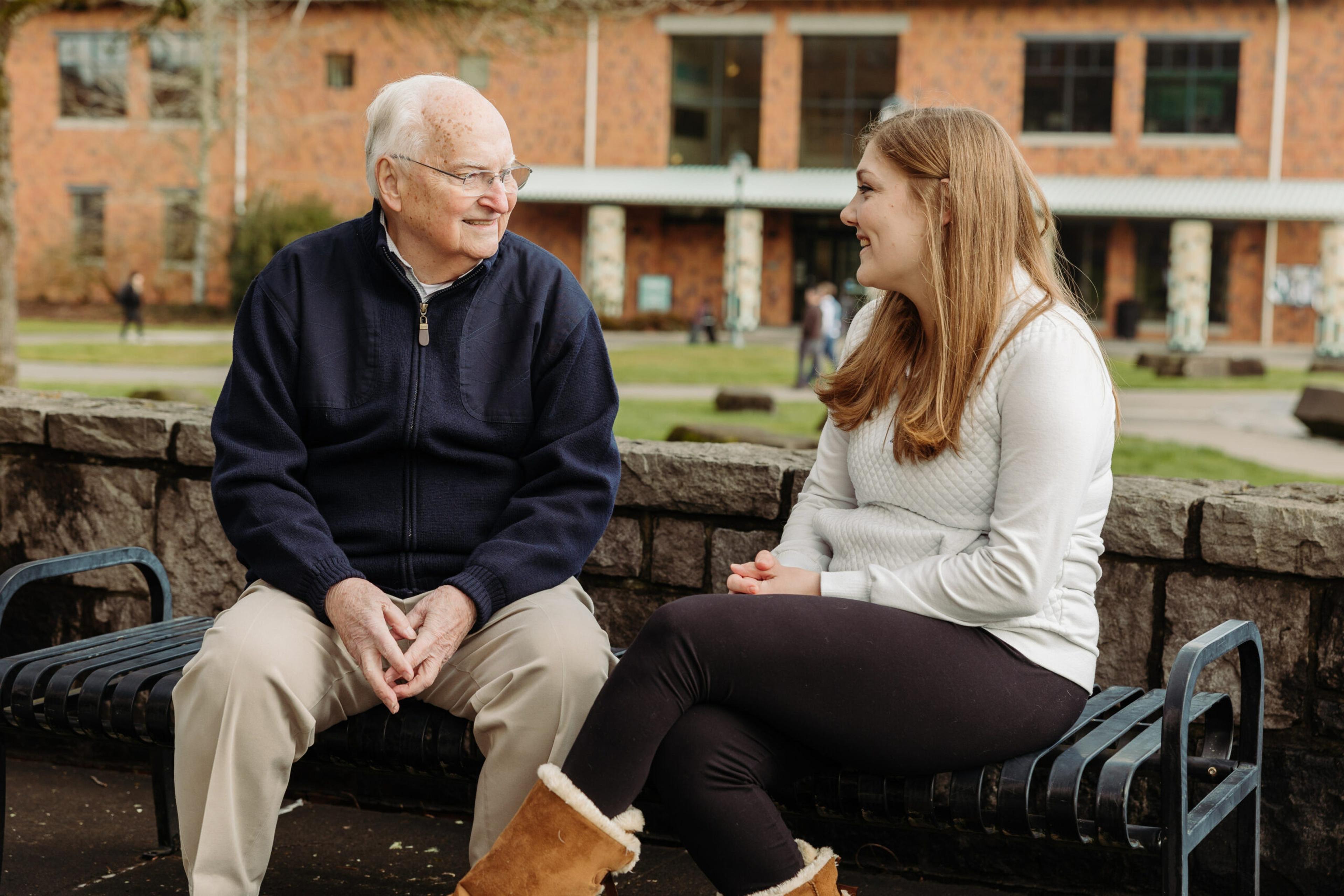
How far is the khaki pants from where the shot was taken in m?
2.41

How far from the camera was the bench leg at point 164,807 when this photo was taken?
3.30m

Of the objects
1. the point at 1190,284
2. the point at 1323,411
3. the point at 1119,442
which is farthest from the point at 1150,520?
the point at 1190,284

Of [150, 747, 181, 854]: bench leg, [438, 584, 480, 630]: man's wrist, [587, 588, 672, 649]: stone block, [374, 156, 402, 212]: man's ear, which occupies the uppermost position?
[374, 156, 402, 212]: man's ear

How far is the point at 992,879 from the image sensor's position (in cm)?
316

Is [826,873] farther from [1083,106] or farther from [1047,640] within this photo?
[1083,106]

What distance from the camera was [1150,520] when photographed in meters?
2.91

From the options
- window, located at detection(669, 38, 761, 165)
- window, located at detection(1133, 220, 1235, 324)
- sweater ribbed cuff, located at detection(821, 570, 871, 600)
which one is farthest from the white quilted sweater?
window, located at detection(669, 38, 761, 165)

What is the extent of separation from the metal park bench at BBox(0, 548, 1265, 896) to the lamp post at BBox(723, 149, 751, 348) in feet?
91.4

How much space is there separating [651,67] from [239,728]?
3307 centimetres

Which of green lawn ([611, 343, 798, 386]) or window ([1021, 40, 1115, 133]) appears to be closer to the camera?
green lawn ([611, 343, 798, 386])

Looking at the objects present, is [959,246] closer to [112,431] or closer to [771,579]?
[771,579]

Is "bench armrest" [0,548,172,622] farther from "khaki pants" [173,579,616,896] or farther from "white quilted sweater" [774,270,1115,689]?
"white quilted sweater" [774,270,1115,689]

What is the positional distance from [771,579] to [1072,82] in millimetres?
33030

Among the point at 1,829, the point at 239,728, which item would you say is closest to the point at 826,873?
the point at 239,728
